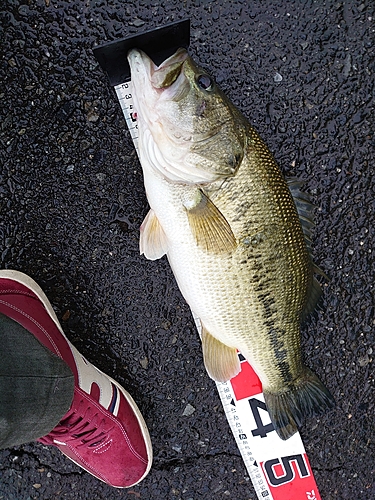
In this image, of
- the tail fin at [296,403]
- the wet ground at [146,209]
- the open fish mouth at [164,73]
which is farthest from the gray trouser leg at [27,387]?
the open fish mouth at [164,73]

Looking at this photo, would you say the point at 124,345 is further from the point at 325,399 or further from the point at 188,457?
the point at 325,399

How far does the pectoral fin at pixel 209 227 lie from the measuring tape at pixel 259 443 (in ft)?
2.20

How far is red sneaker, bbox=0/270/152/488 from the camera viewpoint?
2.04m

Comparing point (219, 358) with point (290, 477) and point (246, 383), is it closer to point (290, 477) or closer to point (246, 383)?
point (246, 383)

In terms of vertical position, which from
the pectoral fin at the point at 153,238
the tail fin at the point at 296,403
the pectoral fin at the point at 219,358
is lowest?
the tail fin at the point at 296,403

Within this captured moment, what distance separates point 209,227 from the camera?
63.9 inches

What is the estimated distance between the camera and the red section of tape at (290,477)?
224cm

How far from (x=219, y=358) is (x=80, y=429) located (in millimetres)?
741

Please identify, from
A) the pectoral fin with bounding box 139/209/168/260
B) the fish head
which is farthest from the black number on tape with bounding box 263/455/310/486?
the fish head

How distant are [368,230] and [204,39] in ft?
4.12

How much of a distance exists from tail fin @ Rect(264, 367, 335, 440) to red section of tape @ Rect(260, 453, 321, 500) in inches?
12.1

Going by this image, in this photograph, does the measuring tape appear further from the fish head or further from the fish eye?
the fish eye

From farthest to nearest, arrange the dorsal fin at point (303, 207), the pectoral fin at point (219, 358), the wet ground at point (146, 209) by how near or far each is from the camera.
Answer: the wet ground at point (146, 209) < the pectoral fin at point (219, 358) < the dorsal fin at point (303, 207)

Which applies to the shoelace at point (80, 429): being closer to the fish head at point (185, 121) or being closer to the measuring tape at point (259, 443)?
the measuring tape at point (259, 443)
